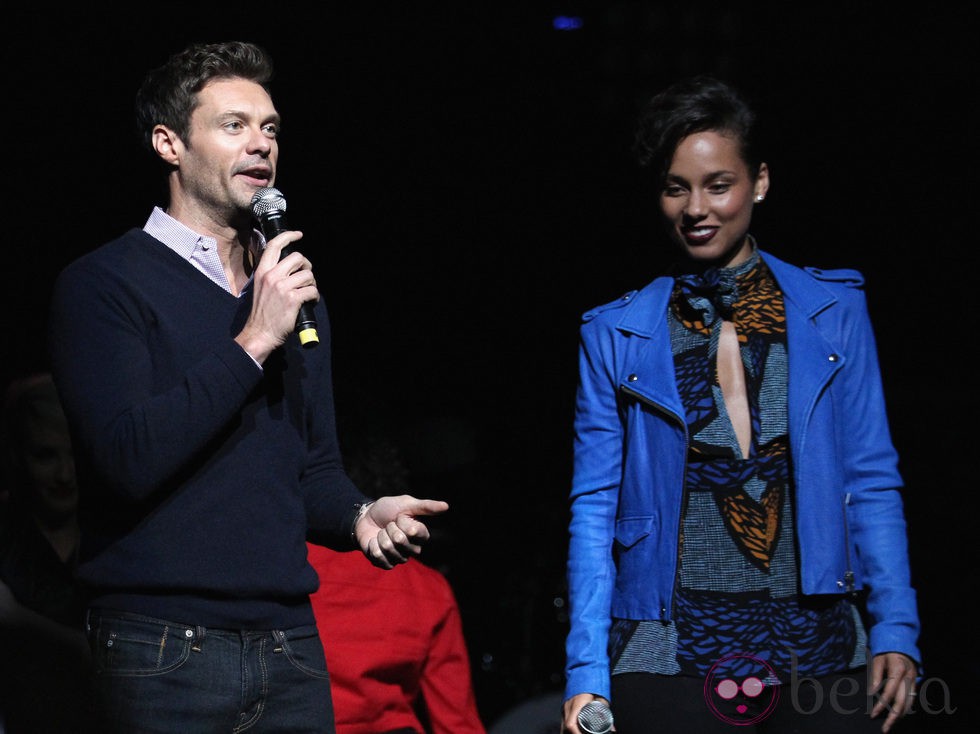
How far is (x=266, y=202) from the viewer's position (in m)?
1.97

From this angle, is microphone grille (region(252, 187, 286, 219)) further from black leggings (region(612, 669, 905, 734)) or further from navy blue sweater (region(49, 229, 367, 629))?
black leggings (region(612, 669, 905, 734))

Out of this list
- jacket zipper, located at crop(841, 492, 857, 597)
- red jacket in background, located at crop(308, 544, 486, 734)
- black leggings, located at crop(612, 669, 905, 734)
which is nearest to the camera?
black leggings, located at crop(612, 669, 905, 734)

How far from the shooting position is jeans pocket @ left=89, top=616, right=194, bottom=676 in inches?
67.9

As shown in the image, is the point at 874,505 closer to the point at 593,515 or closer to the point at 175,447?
the point at 593,515

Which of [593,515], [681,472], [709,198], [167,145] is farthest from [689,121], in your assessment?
[167,145]

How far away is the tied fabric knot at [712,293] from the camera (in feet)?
7.76

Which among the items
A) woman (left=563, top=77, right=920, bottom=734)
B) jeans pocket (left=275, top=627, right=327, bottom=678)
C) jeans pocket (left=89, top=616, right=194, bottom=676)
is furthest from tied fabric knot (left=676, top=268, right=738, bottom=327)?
jeans pocket (left=89, top=616, right=194, bottom=676)

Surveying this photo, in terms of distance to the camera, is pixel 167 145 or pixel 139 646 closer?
pixel 139 646

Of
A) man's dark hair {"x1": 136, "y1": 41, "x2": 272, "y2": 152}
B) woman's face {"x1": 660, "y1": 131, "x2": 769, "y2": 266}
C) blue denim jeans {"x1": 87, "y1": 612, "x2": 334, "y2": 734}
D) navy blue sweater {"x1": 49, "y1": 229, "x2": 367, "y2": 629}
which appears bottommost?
blue denim jeans {"x1": 87, "y1": 612, "x2": 334, "y2": 734}

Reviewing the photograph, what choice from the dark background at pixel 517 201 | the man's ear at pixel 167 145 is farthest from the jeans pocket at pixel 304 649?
the dark background at pixel 517 201

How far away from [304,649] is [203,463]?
343mm

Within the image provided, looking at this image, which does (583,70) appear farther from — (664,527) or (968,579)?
(664,527)

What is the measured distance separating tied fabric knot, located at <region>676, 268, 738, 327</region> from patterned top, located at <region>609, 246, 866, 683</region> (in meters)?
0.10

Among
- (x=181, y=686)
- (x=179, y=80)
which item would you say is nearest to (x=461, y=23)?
(x=179, y=80)
